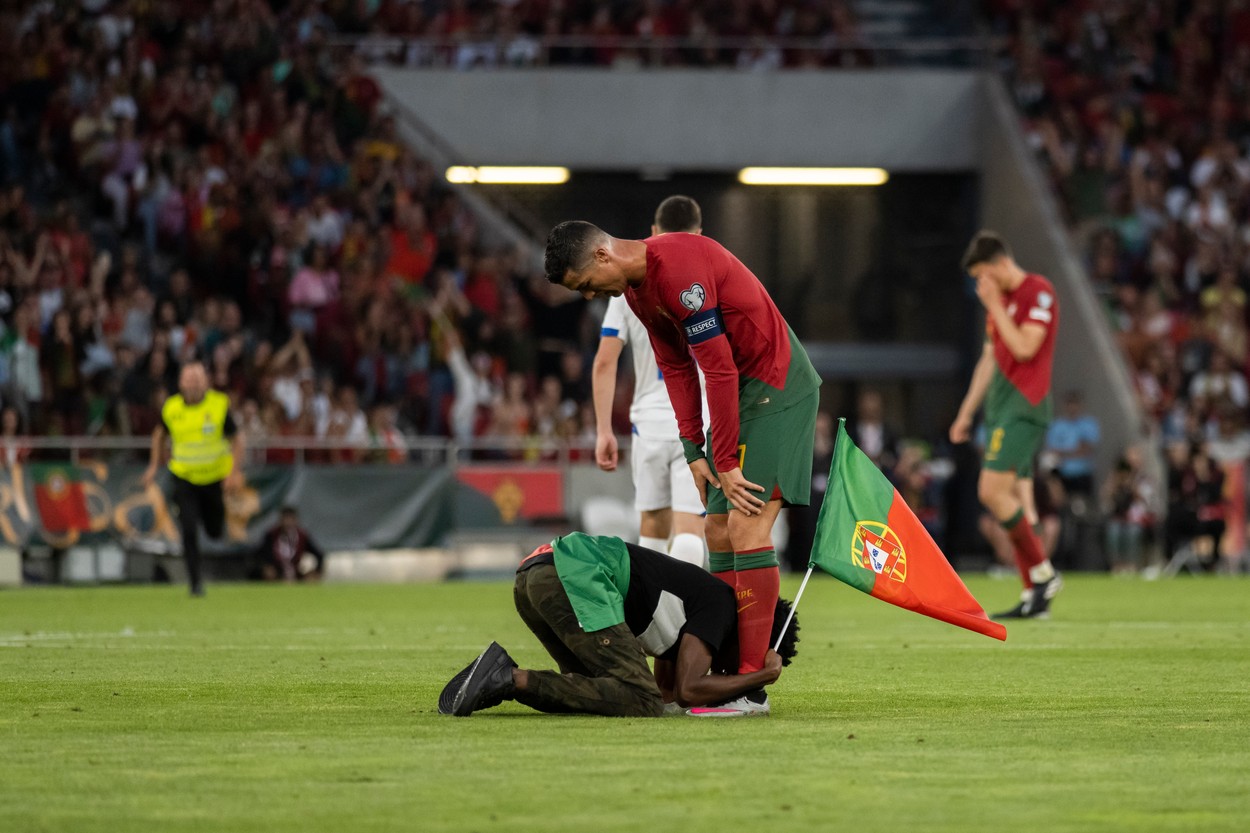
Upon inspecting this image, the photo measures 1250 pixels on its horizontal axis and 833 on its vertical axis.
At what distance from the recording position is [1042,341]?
1338cm

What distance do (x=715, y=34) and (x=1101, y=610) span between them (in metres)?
16.4

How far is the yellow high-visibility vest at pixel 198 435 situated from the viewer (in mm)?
17516

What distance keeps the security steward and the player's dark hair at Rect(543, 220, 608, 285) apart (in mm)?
10822

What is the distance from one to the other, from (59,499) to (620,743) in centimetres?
1447

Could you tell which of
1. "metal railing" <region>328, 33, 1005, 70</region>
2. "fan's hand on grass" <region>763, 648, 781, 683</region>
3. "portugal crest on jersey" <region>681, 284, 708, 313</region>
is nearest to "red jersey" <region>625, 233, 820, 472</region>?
"portugal crest on jersey" <region>681, 284, 708, 313</region>

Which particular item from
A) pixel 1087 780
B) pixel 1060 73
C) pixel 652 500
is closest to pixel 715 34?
pixel 1060 73

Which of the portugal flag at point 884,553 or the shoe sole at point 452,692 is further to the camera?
the portugal flag at point 884,553

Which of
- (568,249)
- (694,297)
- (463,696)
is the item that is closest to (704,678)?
(463,696)

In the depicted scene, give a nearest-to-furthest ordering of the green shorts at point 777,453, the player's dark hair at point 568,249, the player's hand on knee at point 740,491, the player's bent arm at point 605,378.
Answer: the player's dark hair at point 568,249, the player's hand on knee at point 740,491, the green shorts at point 777,453, the player's bent arm at point 605,378

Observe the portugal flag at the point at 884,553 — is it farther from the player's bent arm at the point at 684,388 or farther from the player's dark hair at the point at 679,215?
the player's dark hair at the point at 679,215

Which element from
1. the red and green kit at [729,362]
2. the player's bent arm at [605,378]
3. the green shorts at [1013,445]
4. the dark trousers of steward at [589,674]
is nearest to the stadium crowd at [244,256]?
the green shorts at [1013,445]

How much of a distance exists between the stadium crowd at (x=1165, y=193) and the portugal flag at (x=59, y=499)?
11594 mm

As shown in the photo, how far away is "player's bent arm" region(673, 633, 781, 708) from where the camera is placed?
7312mm

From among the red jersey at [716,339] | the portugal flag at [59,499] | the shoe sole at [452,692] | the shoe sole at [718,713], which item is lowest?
the portugal flag at [59,499]
